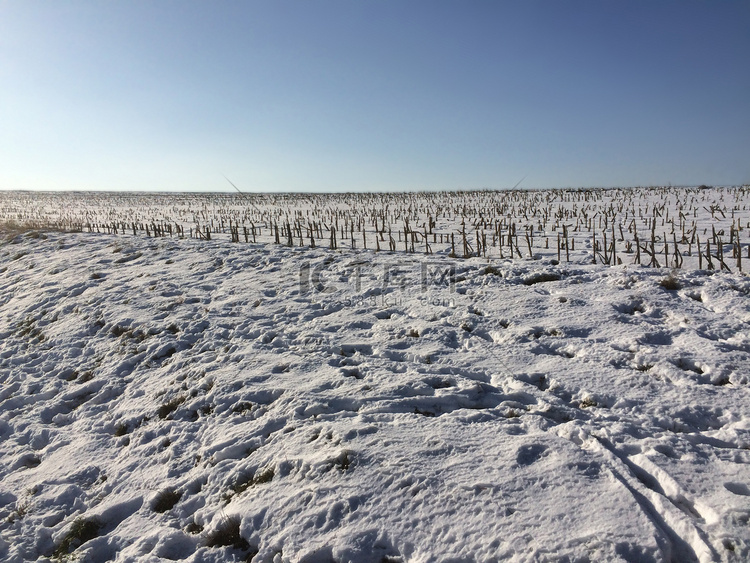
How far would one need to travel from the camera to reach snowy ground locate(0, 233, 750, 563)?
10.5 ft

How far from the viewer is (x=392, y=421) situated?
4.44 m

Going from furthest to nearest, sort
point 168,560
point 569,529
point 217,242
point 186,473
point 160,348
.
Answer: point 217,242 → point 160,348 → point 186,473 → point 168,560 → point 569,529

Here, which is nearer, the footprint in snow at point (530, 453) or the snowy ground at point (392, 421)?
the snowy ground at point (392, 421)

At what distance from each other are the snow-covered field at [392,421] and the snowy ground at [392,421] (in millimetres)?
24

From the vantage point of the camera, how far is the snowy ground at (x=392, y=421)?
10.5 ft

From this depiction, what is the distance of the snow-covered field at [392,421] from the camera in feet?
10.5

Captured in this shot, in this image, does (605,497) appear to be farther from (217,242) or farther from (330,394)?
(217,242)

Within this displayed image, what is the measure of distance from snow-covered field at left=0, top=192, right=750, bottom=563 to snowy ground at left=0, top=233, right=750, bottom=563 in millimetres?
24

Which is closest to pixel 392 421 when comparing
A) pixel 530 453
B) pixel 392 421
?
pixel 392 421

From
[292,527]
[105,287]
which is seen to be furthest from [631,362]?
[105,287]

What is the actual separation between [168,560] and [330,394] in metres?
2.22

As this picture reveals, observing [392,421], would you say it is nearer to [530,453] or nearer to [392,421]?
[392,421]

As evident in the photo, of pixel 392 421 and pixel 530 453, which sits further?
pixel 392 421

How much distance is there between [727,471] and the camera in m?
3.45
